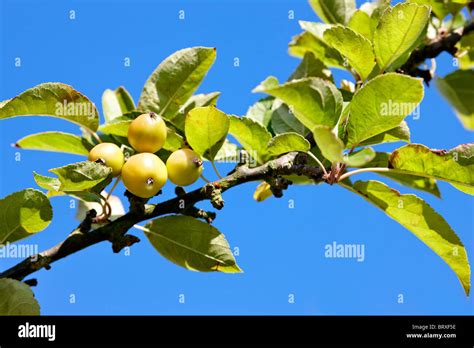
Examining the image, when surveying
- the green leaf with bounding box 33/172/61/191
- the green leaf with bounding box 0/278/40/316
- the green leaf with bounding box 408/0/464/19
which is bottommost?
the green leaf with bounding box 0/278/40/316

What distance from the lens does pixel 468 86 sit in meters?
2.20

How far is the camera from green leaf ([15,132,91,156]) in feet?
5.16

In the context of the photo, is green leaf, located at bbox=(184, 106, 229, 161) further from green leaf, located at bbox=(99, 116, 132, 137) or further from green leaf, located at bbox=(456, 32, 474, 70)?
green leaf, located at bbox=(456, 32, 474, 70)

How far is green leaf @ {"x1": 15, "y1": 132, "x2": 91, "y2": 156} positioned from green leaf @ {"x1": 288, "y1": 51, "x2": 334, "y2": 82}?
773 millimetres

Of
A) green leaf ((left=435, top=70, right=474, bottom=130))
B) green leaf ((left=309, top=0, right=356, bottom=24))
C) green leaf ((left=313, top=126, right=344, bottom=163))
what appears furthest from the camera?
green leaf ((left=435, top=70, right=474, bottom=130))

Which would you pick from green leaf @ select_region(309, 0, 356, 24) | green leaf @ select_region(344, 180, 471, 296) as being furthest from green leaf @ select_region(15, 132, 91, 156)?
green leaf @ select_region(309, 0, 356, 24)

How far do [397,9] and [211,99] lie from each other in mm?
603

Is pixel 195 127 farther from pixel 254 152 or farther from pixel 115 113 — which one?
pixel 115 113

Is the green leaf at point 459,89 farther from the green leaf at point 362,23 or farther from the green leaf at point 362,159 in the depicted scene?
the green leaf at point 362,159

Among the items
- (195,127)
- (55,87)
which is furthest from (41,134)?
(195,127)

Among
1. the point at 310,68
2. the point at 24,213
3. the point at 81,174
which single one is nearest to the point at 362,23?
the point at 310,68

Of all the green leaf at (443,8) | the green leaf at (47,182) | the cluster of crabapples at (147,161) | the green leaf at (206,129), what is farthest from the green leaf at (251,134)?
the green leaf at (443,8)

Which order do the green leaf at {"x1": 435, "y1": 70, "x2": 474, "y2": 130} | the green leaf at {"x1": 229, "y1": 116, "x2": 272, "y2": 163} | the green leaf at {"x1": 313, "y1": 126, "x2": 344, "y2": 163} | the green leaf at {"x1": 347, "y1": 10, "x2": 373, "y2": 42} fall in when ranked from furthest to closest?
the green leaf at {"x1": 435, "y1": 70, "x2": 474, "y2": 130}
the green leaf at {"x1": 347, "y1": 10, "x2": 373, "y2": 42}
the green leaf at {"x1": 229, "y1": 116, "x2": 272, "y2": 163}
the green leaf at {"x1": 313, "y1": 126, "x2": 344, "y2": 163}

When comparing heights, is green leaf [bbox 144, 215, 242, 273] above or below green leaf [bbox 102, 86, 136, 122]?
below
